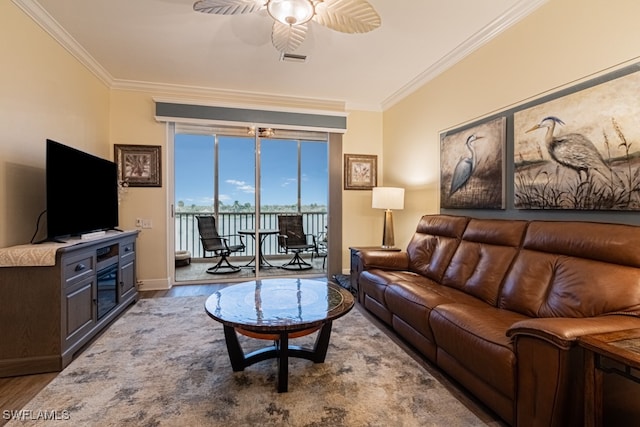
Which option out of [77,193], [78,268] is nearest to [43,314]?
[78,268]

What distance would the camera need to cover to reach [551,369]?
4.15 ft

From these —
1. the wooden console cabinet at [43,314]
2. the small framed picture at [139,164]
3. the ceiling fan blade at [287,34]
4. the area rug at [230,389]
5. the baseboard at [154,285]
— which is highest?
the ceiling fan blade at [287,34]

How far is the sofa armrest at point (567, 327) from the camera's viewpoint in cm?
123

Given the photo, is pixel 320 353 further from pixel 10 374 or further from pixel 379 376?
pixel 10 374

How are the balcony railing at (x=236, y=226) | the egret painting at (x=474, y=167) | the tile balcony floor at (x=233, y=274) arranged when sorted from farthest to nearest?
the balcony railing at (x=236, y=226), the tile balcony floor at (x=233, y=274), the egret painting at (x=474, y=167)

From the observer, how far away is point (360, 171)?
4.85 m

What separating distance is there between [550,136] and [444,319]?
1592 mm

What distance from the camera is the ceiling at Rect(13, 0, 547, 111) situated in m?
2.47

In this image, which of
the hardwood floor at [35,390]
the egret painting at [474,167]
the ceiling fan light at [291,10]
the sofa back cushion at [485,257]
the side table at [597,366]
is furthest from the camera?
the egret painting at [474,167]

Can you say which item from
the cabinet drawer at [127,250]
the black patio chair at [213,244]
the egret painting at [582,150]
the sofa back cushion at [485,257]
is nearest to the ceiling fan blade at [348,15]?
the egret painting at [582,150]

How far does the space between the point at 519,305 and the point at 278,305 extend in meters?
1.60

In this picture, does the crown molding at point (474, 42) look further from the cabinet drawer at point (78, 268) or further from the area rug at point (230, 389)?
the cabinet drawer at point (78, 268)

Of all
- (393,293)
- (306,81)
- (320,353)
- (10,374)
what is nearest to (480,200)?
(393,293)

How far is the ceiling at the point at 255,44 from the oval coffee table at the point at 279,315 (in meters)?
2.32
